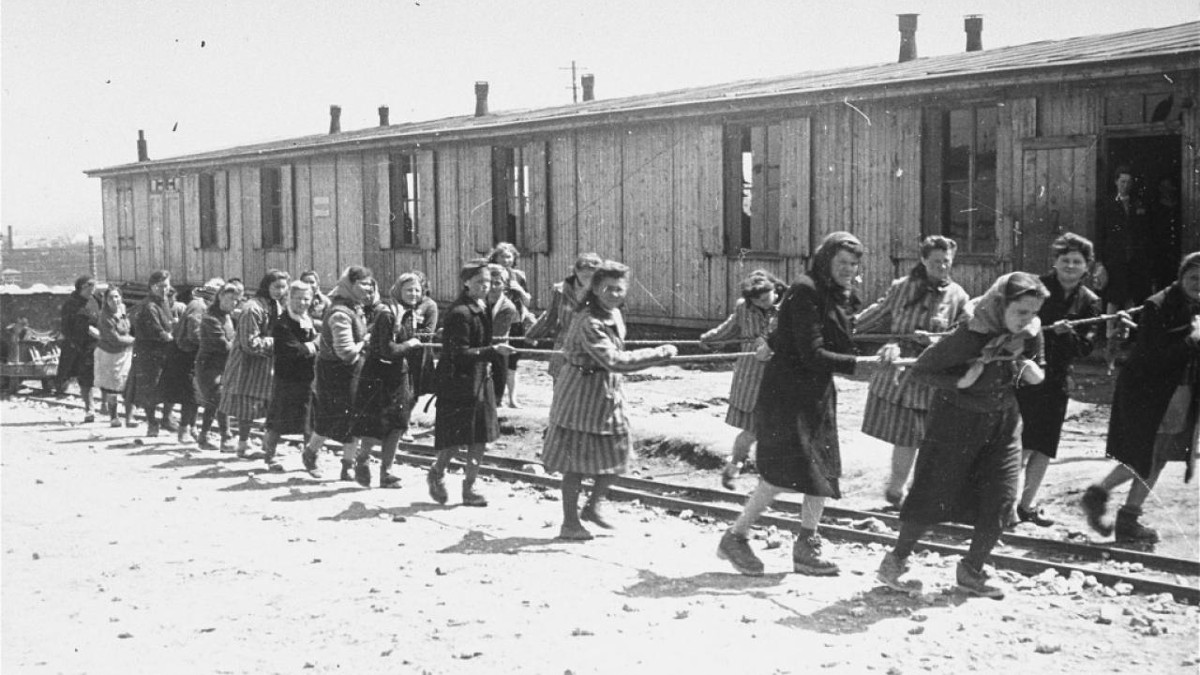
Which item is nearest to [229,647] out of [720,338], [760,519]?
[760,519]

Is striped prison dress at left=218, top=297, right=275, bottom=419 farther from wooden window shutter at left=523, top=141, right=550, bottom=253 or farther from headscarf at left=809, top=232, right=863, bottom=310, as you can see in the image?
wooden window shutter at left=523, top=141, right=550, bottom=253

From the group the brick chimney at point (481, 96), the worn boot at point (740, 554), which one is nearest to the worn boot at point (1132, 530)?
the worn boot at point (740, 554)

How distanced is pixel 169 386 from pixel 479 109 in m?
18.2

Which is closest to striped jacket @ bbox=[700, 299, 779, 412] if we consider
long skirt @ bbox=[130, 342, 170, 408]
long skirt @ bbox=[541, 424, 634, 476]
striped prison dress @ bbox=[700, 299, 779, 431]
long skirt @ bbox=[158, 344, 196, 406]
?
striped prison dress @ bbox=[700, 299, 779, 431]

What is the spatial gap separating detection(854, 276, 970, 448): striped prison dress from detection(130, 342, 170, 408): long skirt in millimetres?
8801

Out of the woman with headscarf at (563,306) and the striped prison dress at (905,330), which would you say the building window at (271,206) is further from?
the striped prison dress at (905,330)

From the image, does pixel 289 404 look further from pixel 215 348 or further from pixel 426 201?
pixel 426 201

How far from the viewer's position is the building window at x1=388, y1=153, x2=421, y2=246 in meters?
25.9

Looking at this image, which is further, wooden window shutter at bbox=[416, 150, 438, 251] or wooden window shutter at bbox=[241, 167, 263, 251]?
wooden window shutter at bbox=[241, 167, 263, 251]

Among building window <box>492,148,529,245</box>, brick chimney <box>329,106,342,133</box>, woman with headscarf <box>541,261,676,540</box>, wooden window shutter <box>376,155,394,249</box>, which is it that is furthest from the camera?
brick chimney <box>329,106,342,133</box>

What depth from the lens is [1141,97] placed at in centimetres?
1424

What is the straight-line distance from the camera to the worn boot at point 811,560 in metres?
7.24

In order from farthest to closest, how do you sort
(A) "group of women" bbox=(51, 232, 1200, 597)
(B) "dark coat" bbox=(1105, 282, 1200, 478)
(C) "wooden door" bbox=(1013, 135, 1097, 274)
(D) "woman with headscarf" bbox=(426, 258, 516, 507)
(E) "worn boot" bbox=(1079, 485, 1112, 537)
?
(C) "wooden door" bbox=(1013, 135, 1097, 274) < (D) "woman with headscarf" bbox=(426, 258, 516, 507) < (E) "worn boot" bbox=(1079, 485, 1112, 537) < (B) "dark coat" bbox=(1105, 282, 1200, 478) < (A) "group of women" bbox=(51, 232, 1200, 597)

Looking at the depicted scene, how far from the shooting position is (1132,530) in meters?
7.74
